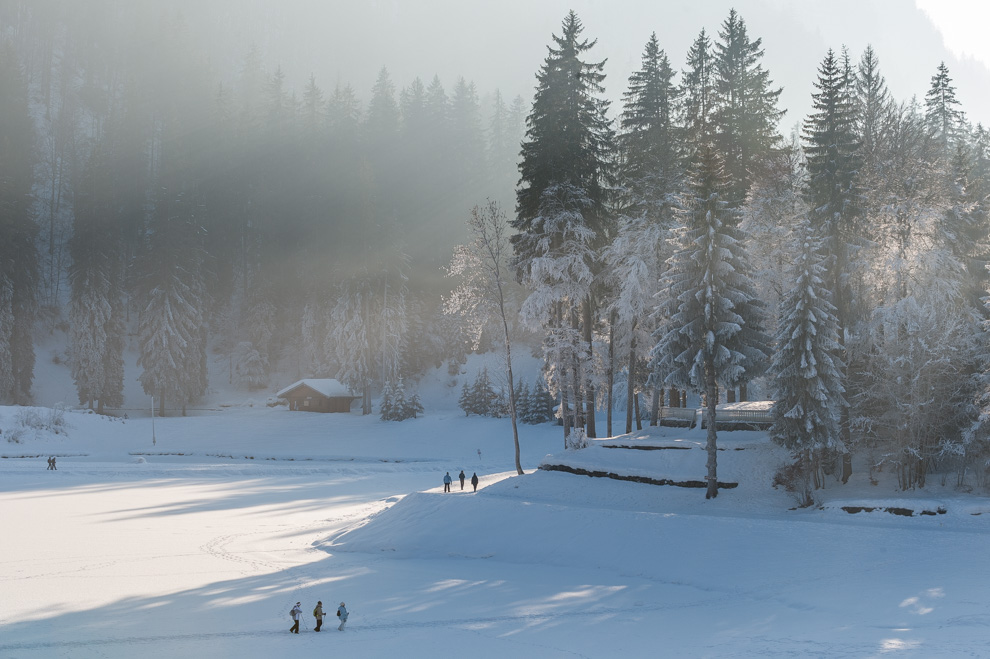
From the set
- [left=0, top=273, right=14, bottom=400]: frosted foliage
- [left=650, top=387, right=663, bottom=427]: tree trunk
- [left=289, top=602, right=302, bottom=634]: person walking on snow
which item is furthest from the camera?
[left=0, top=273, right=14, bottom=400]: frosted foliage

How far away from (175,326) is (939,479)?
64.1 m

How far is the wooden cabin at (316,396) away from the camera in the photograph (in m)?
66.6

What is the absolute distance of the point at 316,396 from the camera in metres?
66.9

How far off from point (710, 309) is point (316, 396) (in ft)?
159

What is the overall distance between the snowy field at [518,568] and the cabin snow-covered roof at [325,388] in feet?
93.9

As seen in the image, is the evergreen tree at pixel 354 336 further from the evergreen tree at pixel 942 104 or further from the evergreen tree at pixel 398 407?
the evergreen tree at pixel 942 104

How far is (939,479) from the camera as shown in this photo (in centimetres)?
2530

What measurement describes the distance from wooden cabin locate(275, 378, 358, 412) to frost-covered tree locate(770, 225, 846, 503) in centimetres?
4896

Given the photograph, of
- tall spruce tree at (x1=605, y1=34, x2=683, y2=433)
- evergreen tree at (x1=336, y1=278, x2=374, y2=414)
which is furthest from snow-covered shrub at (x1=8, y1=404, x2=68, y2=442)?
tall spruce tree at (x1=605, y1=34, x2=683, y2=433)

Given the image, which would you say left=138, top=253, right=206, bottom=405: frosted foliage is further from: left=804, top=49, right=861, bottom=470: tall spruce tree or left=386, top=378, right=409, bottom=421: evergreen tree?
left=804, top=49, right=861, bottom=470: tall spruce tree

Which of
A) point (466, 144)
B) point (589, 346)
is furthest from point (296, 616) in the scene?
point (466, 144)

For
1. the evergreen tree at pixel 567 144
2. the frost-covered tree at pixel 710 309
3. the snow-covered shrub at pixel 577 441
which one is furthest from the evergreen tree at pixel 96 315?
the frost-covered tree at pixel 710 309

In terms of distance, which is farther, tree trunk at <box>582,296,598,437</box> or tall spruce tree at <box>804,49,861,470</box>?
tree trunk at <box>582,296,598,437</box>

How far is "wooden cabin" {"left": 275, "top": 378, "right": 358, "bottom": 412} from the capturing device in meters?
66.6
